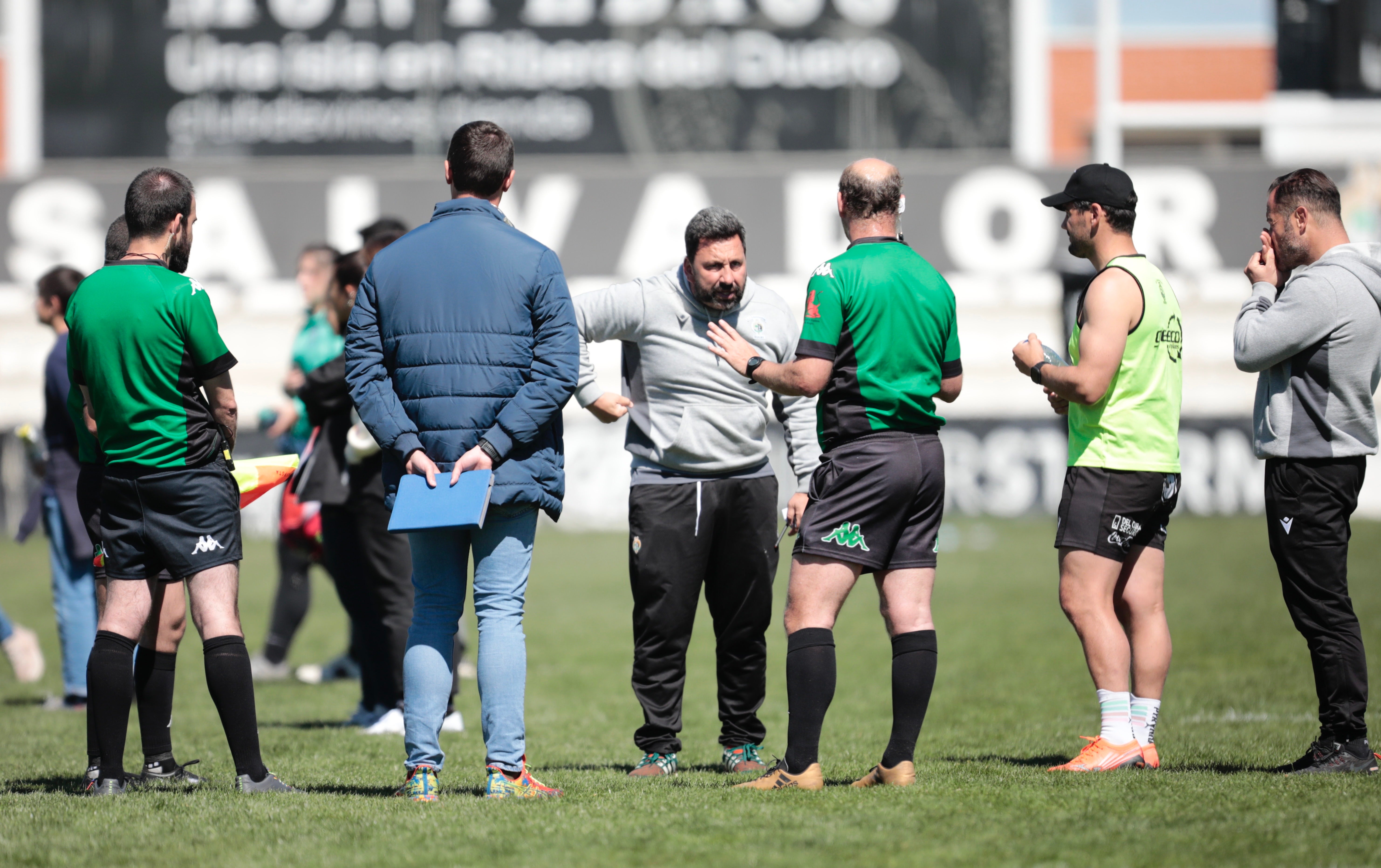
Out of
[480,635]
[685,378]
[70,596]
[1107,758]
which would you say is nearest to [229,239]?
[70,596]

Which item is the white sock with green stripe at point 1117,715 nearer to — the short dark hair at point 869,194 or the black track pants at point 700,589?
the black track pants at point 700,589

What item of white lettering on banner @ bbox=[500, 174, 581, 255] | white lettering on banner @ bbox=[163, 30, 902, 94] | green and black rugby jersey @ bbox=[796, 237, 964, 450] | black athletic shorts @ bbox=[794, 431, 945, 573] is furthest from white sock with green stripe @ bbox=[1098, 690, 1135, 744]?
white lettering on banner @ bbox=[163, 30, 902, 94]

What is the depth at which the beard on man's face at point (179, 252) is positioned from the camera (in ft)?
14.9

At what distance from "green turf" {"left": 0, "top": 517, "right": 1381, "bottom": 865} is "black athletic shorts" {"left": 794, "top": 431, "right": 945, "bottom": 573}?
747mm

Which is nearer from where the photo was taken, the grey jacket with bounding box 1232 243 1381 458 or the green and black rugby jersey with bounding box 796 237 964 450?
the green and black rugby jersey with bounding box 796 237 964 450

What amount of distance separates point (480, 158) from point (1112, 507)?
2395 mm

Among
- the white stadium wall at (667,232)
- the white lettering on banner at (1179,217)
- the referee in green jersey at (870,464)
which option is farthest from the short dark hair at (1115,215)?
the white lettering on banner at (1179,217)

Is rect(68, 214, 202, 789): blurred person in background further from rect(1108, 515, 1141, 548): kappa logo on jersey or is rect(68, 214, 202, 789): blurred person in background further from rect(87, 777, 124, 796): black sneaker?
rect(1108, 515, 1141, 548): kappa logo on jersey

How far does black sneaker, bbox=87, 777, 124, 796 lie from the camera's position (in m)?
4.54

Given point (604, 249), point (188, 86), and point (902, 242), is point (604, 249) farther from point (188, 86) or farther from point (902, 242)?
point (902, 242)

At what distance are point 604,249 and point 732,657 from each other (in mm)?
13937

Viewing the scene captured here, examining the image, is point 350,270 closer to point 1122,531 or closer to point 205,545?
point 205,545

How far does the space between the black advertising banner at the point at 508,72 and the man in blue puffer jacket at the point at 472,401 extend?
586 inches

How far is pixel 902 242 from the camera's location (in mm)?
4547
